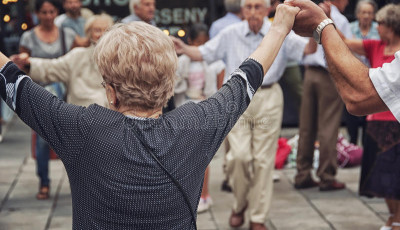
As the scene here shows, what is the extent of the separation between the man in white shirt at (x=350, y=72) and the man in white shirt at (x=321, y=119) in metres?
4.77

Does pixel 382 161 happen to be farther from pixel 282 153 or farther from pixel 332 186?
pixel 282 153

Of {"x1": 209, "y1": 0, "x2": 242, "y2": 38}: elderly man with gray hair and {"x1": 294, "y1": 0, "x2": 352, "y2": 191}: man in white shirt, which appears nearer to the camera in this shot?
{"x1": 294, "y1": 0, "x2": 352, "y2": 191}: man in white shirt

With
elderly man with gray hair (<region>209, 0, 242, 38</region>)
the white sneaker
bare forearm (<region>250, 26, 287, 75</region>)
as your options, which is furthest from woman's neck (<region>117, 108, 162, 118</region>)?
elderly man with gray hair (<region>209, 0, 242, 38</region>)

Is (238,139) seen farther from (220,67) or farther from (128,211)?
(128,211)

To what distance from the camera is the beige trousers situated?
6.20 m

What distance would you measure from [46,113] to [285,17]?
0.95 metres

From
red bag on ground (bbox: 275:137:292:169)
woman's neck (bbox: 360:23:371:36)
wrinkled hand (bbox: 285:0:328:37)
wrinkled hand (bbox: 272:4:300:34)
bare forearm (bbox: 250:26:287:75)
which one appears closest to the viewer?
bare forearm (bbox: 250:26:287:75)

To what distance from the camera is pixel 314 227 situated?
21.0ft

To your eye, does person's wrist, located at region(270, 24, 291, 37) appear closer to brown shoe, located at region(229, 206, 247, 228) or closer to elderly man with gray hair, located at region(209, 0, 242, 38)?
brown shoe, located at region(229, 206, 247, 228)

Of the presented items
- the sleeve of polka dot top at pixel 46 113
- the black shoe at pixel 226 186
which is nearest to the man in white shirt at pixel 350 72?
the sleeve of polka dot top at pixel 46 113

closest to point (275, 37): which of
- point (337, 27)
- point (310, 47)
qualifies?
point (310, 47)

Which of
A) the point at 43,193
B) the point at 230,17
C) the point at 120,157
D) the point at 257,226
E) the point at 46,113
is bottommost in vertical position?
the point at 43,193

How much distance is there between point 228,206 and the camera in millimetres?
7164

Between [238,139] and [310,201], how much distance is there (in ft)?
4.85
